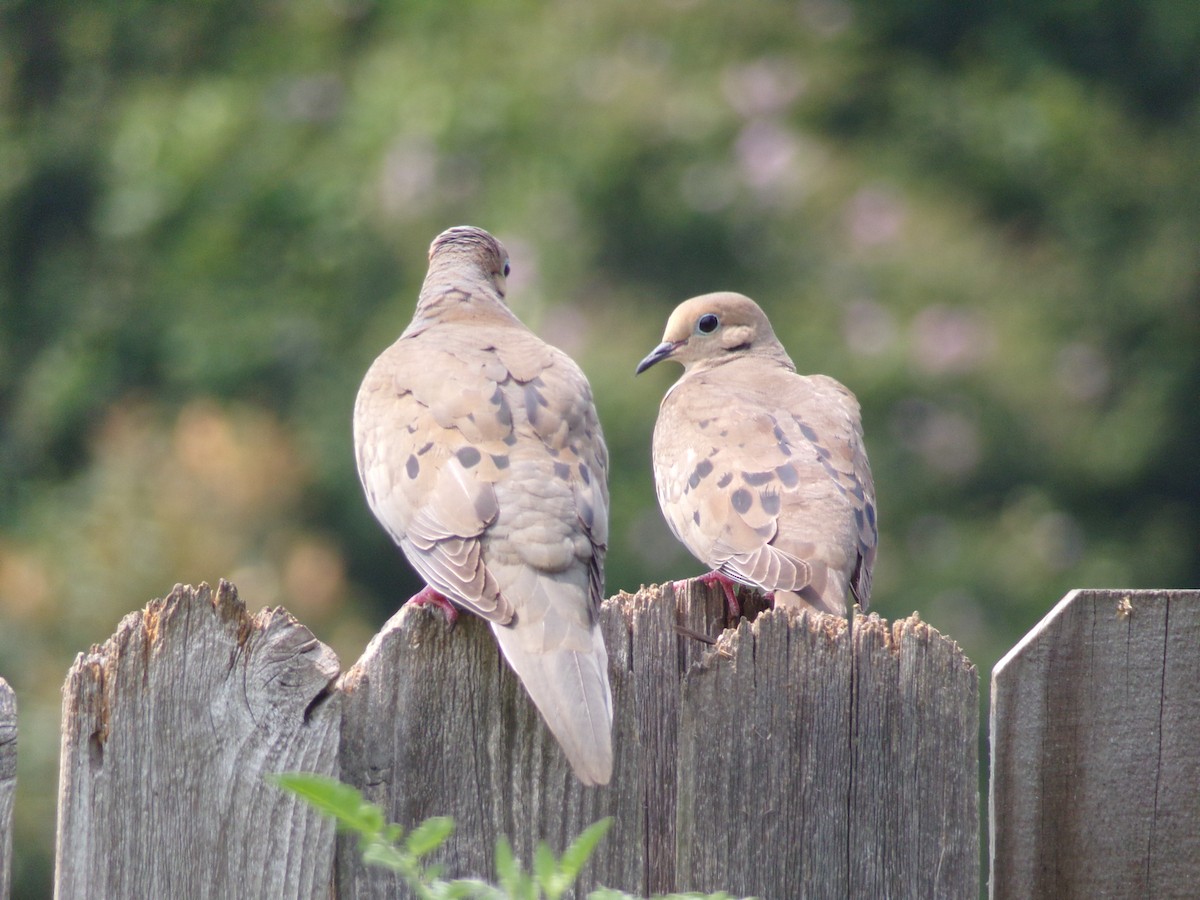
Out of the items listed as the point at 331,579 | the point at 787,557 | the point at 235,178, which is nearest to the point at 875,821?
the point at 787,557

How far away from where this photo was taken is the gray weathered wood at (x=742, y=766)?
2393 millimetres

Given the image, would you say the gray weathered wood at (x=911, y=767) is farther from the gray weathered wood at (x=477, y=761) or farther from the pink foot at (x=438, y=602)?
the pink foot at (x=438, y=602)

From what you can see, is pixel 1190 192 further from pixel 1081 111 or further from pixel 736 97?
pixel 736 97

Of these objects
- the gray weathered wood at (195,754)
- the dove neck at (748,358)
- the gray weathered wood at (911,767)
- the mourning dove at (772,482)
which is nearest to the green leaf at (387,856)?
the gray weathered wood at (195,754)

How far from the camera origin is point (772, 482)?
411cm

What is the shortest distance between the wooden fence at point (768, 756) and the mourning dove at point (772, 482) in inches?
36.5

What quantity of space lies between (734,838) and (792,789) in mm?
112

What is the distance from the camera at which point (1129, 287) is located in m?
9.96

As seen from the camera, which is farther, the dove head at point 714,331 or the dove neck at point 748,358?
the dove head at point 714,331

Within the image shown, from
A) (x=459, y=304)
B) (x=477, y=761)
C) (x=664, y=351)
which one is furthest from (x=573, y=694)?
(x=664, y=351)

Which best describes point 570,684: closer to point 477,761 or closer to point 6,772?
point 477,761

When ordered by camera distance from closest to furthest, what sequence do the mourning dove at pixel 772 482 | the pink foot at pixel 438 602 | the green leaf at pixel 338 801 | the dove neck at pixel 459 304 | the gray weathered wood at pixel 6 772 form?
the green leaf at pixel 338 801 < the gray weathered wood at pixel 6 772 < the pink foot at pixel 438 602 < the mourning dove at pixel 772 482 < the dove neck at pixel 459 304

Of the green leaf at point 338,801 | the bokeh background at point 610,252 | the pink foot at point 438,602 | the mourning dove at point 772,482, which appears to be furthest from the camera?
the bokeh background at point 610,252

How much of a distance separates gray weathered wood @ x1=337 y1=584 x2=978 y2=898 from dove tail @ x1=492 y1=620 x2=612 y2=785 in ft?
0.17
